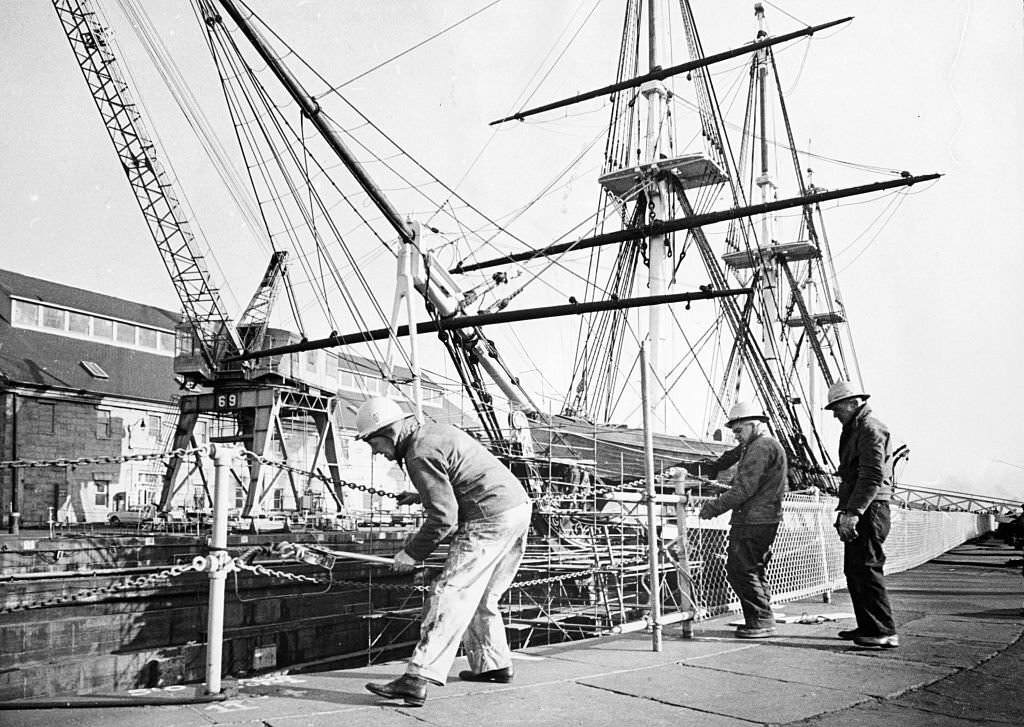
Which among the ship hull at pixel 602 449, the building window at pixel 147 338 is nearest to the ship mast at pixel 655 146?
the ship hull at pixel 602 449

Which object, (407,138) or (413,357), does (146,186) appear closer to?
(407,138)

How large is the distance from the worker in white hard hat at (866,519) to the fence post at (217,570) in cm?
401

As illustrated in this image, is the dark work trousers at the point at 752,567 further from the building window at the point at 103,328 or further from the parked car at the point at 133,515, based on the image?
the building window at the point at 103,328

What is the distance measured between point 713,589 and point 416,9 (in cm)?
911

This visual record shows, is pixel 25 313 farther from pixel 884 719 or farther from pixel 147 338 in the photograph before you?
pixel 884 719

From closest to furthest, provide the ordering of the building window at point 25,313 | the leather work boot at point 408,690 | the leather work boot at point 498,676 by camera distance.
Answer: the leather work boot at point 408,690
the leather work boot at point 498,676
the building window at point 25,313

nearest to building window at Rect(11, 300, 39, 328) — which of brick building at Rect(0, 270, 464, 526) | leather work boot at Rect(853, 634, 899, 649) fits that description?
brick building at Rect(0, 270, 464, 526)

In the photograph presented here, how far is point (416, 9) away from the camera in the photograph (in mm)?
12250

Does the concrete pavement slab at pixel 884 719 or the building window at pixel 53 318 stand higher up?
the building window at pixel 53 318

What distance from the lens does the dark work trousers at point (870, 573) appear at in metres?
5.77

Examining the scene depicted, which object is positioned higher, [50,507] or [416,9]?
[416,9]

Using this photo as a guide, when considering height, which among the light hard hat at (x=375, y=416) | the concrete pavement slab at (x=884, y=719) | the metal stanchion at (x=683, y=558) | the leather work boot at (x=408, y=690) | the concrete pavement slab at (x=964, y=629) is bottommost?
the concrete pavement slab at (x=964, y=629)

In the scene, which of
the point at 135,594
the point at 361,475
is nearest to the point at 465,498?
the point at 135,594

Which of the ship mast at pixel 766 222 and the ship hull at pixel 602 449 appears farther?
the ship mast at pixel 766 222
